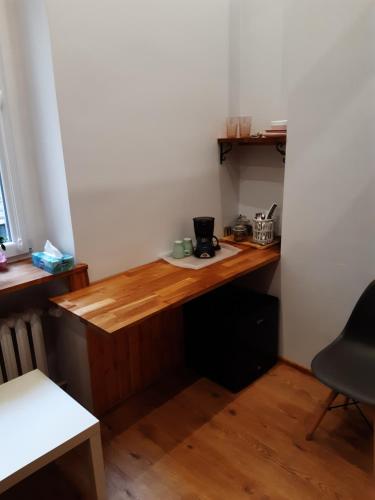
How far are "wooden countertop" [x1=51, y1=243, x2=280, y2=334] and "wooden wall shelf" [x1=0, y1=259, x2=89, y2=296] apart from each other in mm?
56

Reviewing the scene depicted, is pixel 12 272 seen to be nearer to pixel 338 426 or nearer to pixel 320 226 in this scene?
pixel 320 226

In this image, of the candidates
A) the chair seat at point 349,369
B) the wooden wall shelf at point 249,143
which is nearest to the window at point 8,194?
the wooden wall shelf at point 249,143

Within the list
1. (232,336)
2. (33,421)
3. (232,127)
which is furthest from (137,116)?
(33,421)

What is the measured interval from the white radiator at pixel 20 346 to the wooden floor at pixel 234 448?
49 centimetres

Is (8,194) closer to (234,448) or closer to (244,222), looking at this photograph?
(244,222)

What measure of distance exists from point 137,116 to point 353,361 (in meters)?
1.55

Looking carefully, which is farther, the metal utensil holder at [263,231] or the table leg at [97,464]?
the metal utensil holder at [263,231]

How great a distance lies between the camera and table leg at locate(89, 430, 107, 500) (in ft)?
4.65

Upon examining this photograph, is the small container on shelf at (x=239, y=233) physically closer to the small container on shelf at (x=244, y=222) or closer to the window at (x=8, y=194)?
the small container on shelf at (x=244, y=222)

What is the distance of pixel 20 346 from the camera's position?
1.82 meters

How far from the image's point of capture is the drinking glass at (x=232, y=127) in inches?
94.0

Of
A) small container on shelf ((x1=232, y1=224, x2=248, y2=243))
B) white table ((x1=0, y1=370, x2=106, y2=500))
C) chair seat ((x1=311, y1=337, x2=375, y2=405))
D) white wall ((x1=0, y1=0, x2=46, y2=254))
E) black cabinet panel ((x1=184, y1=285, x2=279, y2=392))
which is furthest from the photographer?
small container on shelf ((x1=232, y1=224, x2=248, y2=243))

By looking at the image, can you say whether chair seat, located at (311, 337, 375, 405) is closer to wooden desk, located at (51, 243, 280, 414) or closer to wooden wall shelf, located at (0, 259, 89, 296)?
wooden desk, located at (51, 243, 280, 414)

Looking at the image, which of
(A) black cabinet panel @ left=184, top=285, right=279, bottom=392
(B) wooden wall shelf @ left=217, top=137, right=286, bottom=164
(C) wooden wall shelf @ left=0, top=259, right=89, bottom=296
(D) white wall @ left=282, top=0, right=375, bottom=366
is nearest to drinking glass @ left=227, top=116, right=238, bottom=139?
(B) wooden wall shelf @ left=217, top=137, right=286, bottom=164
